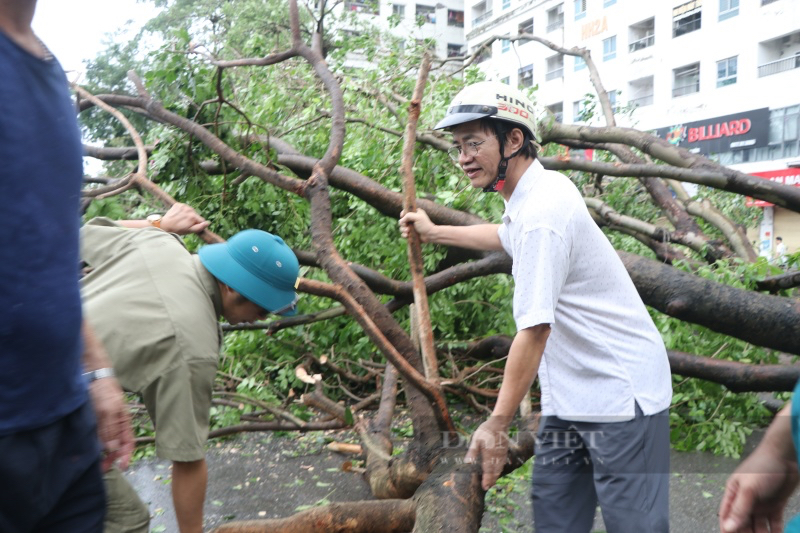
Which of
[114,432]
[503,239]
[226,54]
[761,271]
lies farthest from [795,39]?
[114,432]

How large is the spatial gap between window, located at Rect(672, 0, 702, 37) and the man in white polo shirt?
1088 inches

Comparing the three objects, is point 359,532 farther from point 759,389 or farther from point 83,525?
point 759,389

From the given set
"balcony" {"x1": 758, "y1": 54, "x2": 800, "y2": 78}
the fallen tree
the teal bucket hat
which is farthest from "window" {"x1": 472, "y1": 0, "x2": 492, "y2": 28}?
the teal bucket hat

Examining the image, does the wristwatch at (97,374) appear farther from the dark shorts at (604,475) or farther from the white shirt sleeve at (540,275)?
the dark shorts at (604,475)

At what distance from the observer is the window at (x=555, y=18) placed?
33.5m

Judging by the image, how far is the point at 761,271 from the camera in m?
4.24

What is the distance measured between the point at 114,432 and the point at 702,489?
329 centimetres

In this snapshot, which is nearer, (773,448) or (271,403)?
(773,448)

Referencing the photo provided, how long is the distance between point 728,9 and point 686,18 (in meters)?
1.86

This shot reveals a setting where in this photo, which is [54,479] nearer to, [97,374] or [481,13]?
[97,374]

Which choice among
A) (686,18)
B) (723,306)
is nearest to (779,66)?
(686,18)

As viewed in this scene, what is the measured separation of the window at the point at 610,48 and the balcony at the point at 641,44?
727 mm

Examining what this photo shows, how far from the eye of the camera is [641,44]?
98.0 feet

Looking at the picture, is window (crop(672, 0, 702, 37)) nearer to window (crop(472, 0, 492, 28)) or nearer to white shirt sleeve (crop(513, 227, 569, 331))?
window (crop(472, 0, 492, 28))
